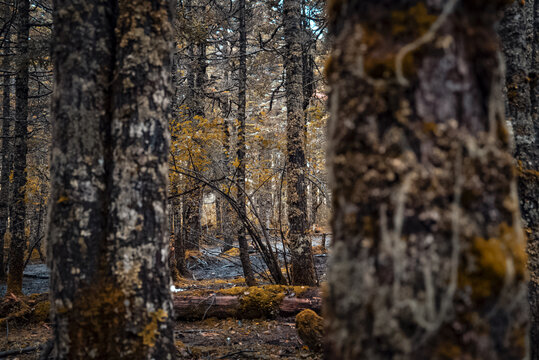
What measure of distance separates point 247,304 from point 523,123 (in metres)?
4.59

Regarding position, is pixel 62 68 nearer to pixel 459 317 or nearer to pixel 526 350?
pixel 459 317

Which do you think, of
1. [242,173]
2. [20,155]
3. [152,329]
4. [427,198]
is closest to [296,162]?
[242,173]

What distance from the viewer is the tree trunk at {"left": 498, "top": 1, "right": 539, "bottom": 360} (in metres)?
3.10

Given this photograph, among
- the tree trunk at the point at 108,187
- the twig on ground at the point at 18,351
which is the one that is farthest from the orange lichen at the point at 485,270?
the twig on ground at the point at 18,351

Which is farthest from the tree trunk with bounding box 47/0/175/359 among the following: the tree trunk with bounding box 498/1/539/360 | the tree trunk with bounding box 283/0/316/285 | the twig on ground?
the tree trunk with bounding box 283/0/316/285

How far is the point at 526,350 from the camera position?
40.1 inches

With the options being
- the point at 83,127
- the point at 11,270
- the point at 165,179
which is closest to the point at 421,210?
the point at 165,179

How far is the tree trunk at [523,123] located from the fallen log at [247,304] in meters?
3.14

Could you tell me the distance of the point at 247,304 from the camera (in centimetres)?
567

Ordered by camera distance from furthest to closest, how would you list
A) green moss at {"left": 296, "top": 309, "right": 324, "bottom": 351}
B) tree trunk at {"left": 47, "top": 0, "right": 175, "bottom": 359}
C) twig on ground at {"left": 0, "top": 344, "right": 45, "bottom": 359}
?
green moss at {"left": 296, "top": 309, "right": 324, "bottom": 351} → twig on ground at {"left": 0, "top": 344, "right": 45, "bottom": 359} → tree trunk at {"left": 47, "top": 0, "right": 175, "bottom": 359}

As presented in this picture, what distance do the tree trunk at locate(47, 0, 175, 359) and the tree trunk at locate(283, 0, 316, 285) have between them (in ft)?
16.4

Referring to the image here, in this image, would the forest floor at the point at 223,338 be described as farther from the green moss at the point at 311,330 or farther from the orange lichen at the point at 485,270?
the orange lichen at the point at 485,270

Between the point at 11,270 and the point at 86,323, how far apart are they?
7073 millimetres

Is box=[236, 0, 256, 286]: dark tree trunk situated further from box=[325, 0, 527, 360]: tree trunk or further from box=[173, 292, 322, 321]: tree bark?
box=[325, 0, 527, 360]: tree trunk
